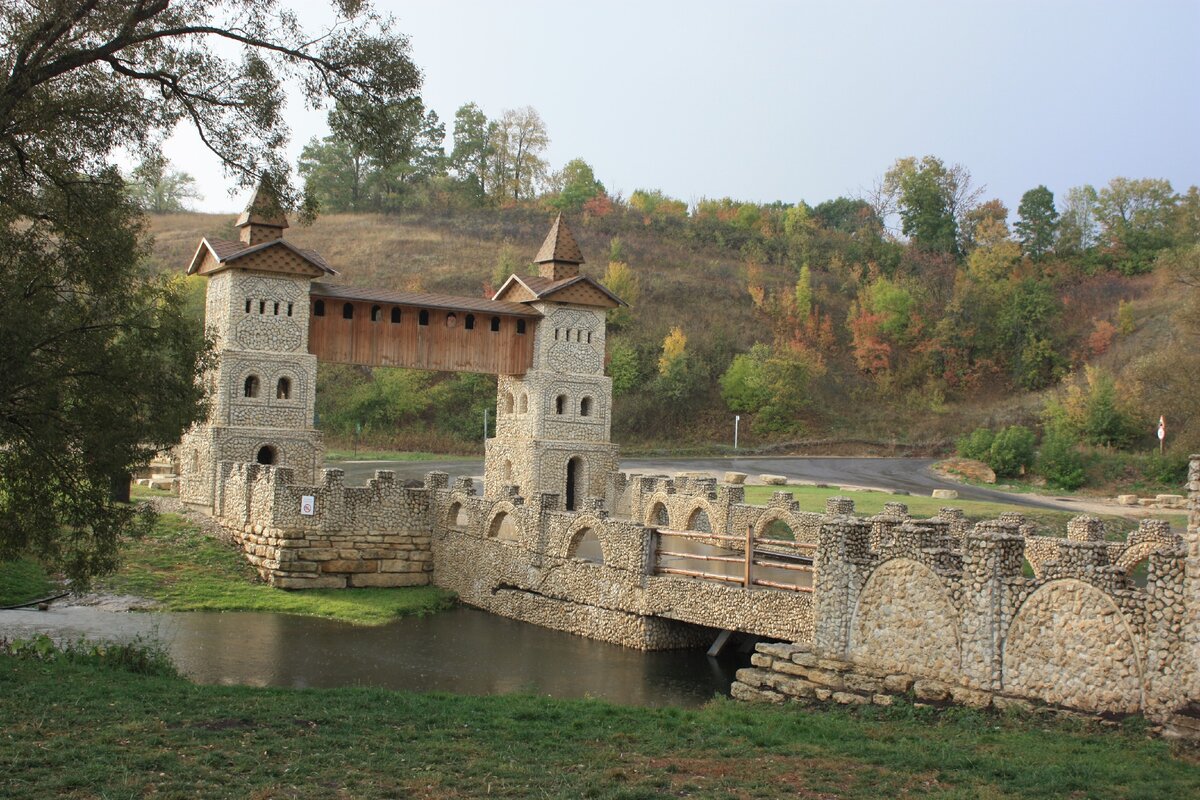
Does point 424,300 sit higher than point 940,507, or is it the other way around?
point 424,300

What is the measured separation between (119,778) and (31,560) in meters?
19.4

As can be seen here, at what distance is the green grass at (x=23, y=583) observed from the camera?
2341 centimetres

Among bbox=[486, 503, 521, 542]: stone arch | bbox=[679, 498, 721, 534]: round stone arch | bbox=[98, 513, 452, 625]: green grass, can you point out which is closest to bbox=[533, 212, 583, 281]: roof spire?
bbox=[679, 498, 721, 534]: round stone arch

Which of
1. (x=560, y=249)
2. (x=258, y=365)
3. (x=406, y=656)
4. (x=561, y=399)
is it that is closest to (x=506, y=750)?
(x=406, y=656)

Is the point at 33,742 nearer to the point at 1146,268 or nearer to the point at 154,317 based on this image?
the point at 154,317

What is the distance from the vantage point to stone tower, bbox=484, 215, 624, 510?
35.8 meters

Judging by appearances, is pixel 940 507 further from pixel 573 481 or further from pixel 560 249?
pixel 560 249

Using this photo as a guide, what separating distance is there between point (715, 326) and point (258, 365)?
44900 millimetres

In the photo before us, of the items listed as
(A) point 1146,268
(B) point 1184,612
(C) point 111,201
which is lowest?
(B) point 1184,612

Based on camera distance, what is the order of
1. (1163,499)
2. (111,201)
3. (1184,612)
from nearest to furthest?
1. (1184,612)
2. (111,201)
3. (1163,499)

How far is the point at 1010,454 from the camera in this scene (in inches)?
1827

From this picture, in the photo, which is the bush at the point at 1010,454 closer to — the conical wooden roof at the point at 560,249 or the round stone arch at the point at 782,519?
the conical wooden roof at the point at 560,249

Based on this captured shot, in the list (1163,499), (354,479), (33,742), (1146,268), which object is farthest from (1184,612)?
(1146,268)

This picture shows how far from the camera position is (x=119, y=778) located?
8.84 m
